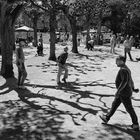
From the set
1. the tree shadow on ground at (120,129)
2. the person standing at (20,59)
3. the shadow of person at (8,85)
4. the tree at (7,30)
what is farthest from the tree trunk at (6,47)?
the tree shadow on ground at (120,129)

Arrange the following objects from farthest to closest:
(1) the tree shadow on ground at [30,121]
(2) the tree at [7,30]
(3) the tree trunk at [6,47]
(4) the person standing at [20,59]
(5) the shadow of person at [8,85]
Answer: (3) the tree trunk at [6,47], (2) the tree at [7,30], (5) the shadow of person at [8,85], (4) the person standing at [20,59], (1) the tree shadow on ground at [30,121]

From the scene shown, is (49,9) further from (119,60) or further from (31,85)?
(119,60)

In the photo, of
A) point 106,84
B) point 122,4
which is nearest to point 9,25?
point 106,84

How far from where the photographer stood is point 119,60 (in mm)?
6637

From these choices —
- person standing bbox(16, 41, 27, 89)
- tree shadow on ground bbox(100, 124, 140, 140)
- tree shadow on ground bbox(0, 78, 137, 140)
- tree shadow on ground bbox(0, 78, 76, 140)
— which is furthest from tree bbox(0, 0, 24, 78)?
tree shadow on ground bbox(100, 124, 140, 140)

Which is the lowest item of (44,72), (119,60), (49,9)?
(44,72)

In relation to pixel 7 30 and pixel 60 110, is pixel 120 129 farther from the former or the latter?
pixel 7 30

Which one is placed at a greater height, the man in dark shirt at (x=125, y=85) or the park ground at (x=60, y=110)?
the man in dark shirt at (x=125, y=85)

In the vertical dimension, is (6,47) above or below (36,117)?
above

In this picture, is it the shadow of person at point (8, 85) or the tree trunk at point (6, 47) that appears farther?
the tree trunk at point (6, 47)

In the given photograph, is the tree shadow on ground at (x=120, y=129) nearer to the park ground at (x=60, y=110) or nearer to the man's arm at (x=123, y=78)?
the park ground at (x=60, y=110)

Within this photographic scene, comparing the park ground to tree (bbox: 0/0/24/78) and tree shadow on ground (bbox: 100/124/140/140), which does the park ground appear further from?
tree (bbox: 0/0/24/78)

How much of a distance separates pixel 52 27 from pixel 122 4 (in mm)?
32472

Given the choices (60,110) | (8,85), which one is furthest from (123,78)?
(8,85)
